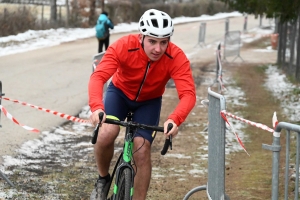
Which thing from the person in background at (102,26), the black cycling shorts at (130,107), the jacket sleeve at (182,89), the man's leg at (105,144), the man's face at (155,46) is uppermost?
the man's face at (155,46)

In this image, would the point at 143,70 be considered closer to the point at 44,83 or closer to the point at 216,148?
the point at 216,148

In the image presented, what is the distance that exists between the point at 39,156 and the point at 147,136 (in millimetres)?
4249

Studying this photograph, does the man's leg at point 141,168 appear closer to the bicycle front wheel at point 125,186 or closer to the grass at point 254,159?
the bicycle front wheel at point 125,186

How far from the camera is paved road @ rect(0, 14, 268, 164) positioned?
11.9 m

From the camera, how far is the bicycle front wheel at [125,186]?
5.31 metres

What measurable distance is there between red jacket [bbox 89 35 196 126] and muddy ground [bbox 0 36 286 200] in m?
2.14

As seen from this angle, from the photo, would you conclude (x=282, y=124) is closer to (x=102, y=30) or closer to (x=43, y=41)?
(x=102, y=30)

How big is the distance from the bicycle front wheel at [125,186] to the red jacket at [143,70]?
2.18 feet

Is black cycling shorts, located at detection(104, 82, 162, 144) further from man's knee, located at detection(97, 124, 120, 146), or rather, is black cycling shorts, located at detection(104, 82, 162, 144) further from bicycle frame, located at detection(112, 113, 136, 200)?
bicycle frame, located at detection(112, 113, 136, 200)

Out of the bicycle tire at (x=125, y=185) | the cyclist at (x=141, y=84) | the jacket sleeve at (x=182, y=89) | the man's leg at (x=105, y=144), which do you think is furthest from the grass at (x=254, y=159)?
the bicycle tire at (x=125, y=185)

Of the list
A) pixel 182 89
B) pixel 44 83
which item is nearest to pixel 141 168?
pixel 182 89

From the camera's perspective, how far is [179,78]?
18.4 feet

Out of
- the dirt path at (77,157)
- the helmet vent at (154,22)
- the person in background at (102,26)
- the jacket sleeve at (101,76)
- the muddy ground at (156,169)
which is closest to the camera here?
the jacket sleeve at (101,76)

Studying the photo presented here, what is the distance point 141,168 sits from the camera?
18.5 ft
